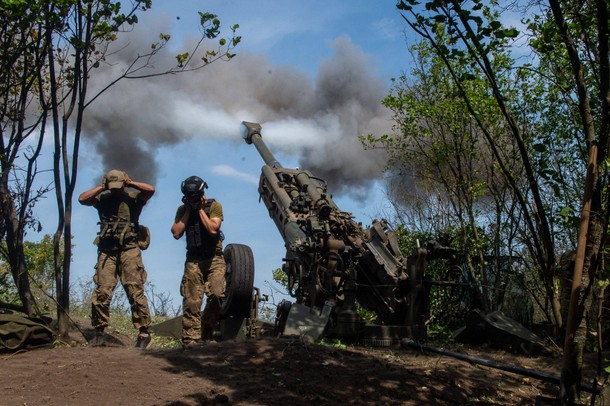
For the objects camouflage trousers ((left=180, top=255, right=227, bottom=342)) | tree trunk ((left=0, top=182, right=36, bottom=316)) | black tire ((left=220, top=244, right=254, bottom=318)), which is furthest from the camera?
black tire ((left=220, top=244, right=254, bottom=318))

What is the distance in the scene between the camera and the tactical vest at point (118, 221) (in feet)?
25.1

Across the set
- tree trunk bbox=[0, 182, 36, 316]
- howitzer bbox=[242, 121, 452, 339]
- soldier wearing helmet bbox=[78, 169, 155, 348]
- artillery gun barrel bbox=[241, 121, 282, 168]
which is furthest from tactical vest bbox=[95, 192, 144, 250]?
artillery gun barrel bbox=[241, 121, 282, 168]

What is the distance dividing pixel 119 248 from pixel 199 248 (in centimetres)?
89

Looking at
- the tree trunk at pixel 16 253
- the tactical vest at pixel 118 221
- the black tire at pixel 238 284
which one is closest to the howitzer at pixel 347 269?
the black tire at pixel 238 284

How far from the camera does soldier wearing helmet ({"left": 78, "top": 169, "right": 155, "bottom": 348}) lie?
7.54 m

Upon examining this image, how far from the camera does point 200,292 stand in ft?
24.8

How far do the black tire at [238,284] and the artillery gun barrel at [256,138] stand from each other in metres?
2.95

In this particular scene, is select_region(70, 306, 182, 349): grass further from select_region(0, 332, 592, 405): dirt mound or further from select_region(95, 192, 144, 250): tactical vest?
select_region(0, 332, 592, 405): dirt mound

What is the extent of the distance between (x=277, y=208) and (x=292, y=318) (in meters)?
2.51

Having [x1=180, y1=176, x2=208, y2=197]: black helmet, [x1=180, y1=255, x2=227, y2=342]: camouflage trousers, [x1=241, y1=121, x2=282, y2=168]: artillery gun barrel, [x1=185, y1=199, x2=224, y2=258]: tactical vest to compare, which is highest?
[x1=241, y1=121, x2=282, y2=168]: artillery gun barrel

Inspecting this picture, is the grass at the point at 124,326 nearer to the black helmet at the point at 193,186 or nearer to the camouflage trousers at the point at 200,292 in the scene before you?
the camouflage trousers at the point at 200,292

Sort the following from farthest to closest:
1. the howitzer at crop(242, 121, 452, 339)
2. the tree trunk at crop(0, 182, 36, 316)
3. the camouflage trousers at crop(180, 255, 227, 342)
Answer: the howitzer at crop(242, 121, 452, 339), the tree trunk at crop(0, 182, 36, 316), the camouflage trousers at crop(180, 255, 227, 342)

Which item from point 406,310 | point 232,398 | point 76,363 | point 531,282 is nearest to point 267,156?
point 406,310

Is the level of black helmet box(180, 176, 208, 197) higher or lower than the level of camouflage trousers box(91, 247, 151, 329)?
higher
